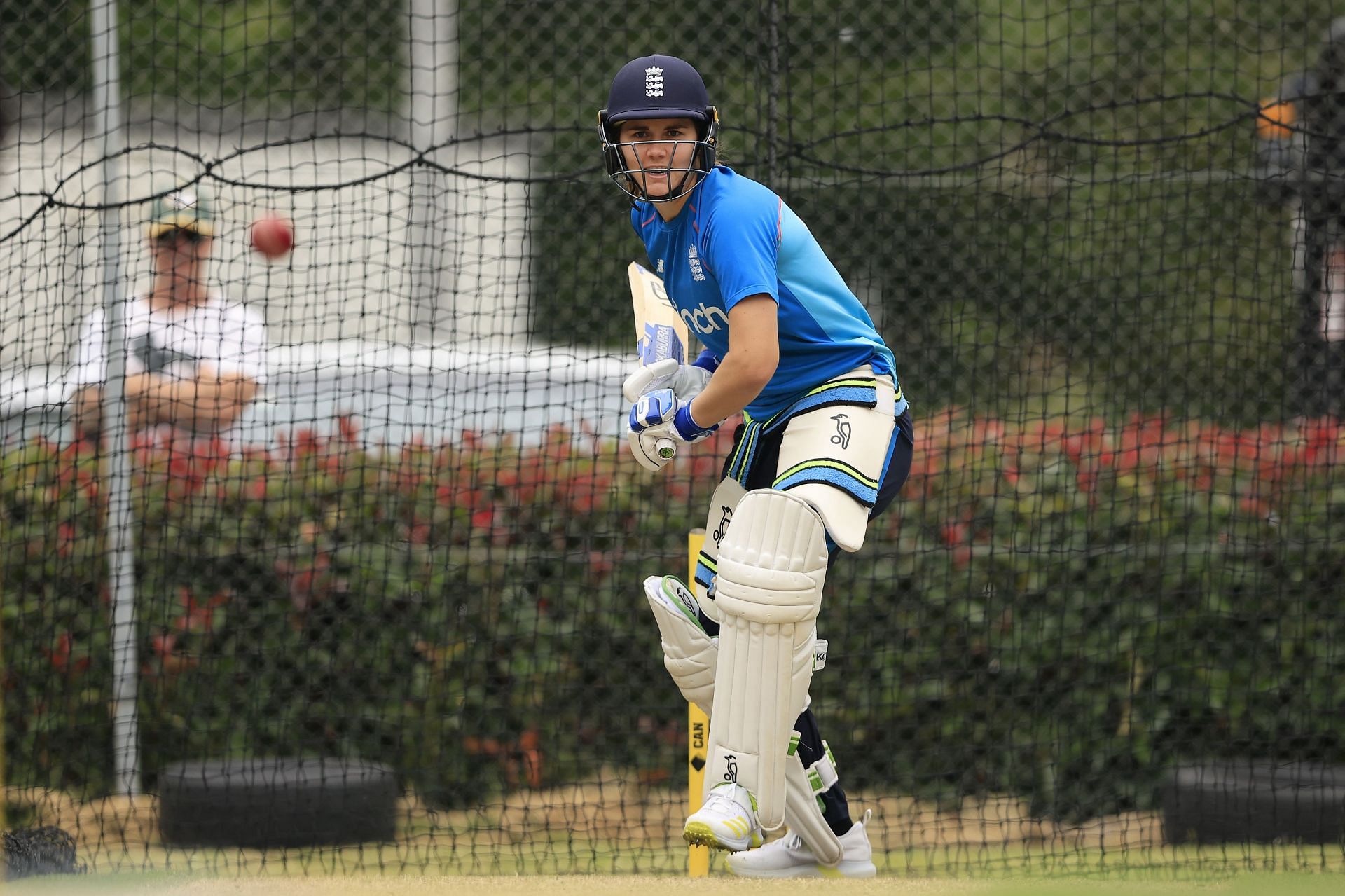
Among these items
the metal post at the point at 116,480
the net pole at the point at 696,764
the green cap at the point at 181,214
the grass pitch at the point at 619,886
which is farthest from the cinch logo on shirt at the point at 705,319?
the metal post at the point at 116,480

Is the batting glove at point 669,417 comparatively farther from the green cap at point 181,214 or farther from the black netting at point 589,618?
the green cap at point 181,214

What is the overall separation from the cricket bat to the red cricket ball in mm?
2999

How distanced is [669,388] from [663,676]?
220cm

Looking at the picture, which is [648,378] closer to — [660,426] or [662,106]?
[660,426]

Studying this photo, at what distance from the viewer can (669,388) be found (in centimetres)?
368

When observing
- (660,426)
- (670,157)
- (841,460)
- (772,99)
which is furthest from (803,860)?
(772,99)

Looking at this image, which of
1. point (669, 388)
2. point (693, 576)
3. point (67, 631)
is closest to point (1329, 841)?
point (693, 576)

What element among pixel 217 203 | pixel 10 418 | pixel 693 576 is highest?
pixel 217 203

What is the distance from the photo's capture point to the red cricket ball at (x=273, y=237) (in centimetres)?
665

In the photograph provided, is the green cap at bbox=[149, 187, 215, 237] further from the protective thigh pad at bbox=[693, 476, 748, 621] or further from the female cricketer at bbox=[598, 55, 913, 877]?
the protective thigh pad at bbox=[693, 476, 748, 621]

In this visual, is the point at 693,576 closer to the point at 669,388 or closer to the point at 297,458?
the point at 669,388

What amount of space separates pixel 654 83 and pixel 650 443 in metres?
0.86

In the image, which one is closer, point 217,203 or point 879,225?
point 879,225

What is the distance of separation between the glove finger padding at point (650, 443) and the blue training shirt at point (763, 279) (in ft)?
0.87
